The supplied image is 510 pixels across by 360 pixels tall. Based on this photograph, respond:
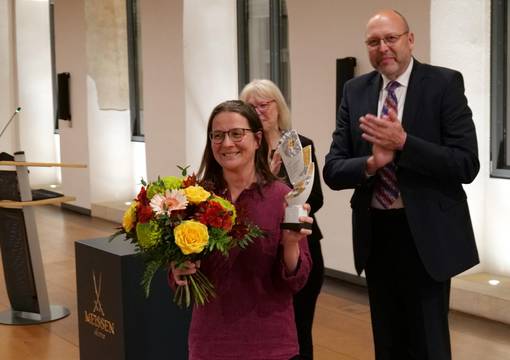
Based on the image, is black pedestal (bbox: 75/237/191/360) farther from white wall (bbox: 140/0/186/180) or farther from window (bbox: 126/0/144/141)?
window (bbox: 126/0/144/141)

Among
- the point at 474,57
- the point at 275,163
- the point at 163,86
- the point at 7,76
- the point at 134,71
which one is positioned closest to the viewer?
the point at 275,163

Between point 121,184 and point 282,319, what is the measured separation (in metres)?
9.48

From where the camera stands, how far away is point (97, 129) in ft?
37.7

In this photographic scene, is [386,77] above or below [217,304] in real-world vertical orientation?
above

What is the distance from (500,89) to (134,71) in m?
6.75

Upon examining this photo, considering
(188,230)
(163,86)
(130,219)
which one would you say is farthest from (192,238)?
(163,86)

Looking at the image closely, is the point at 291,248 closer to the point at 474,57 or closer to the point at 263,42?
the point at 474,57

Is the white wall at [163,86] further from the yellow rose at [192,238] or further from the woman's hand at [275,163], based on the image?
the yellow rose at [192,238]

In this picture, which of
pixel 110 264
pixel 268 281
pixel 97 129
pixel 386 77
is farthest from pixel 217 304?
pixel 97 129

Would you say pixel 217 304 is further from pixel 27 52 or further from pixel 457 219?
pixel 27 52

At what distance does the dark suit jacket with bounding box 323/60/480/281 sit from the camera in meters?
2.99

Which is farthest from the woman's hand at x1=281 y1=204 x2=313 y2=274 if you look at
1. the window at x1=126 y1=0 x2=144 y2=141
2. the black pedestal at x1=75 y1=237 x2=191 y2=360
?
the window at x1=126 y1=0 x2=144 y2=141

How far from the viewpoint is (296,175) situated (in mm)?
2281

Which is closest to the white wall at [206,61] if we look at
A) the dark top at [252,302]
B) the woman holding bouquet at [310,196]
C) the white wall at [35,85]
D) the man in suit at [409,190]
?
the woman holding bouquet at [310,196]
